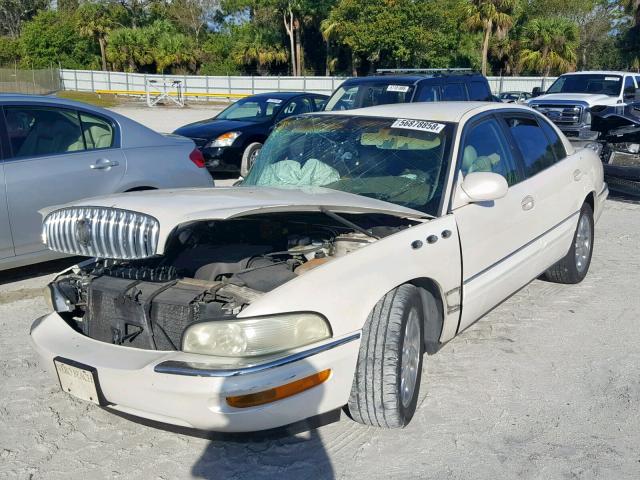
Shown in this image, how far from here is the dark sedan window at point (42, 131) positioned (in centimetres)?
596

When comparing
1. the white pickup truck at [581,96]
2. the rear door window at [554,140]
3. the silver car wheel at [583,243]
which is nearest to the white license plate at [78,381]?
the rear door window at [554,140]

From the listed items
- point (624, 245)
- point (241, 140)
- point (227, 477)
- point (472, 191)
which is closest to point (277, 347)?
point (227, 477)

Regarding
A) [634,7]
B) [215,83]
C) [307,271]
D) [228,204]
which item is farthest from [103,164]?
[634,7]

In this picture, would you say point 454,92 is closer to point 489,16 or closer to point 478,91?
point 478,91

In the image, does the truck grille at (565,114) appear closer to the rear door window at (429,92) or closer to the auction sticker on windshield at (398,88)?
the rear door window at (429,92)

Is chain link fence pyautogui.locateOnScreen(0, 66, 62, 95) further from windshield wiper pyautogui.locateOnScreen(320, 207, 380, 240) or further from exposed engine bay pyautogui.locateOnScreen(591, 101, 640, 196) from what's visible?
windshield wiper pyautogui.locateOnScreen(320, 207, 380, 240)

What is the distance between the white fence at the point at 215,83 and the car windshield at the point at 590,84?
67.2ft

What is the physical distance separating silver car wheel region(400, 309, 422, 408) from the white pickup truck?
1040 centimetres

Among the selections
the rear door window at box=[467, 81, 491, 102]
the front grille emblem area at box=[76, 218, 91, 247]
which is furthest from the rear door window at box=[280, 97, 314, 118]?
the front grille emblem area at box=[76, 218, 91, 247]

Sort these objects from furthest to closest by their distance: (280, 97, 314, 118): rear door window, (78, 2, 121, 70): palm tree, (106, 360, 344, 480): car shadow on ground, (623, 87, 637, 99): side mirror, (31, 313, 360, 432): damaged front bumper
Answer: (78, 2, 121, 70): palm tree → (623, 87, 637, 99): side mirror → (280, 97, 314, 118): rear door window → (106, 360, 344, 480): car shadow on ground → (31, 313, 360, 432): damaged front bumper

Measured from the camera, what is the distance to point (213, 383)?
3.01 metres

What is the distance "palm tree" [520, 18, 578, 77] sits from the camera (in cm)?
4062

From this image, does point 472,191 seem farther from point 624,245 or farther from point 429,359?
point 624,245

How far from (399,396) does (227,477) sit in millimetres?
893
